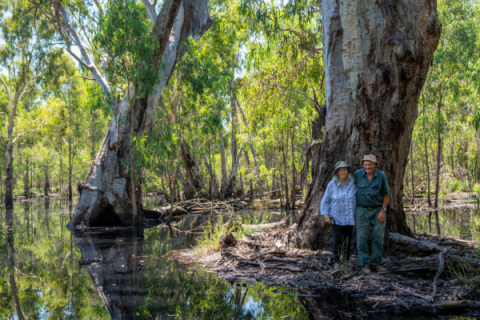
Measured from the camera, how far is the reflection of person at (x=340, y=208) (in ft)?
16.8

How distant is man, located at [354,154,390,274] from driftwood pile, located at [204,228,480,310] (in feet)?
0.63

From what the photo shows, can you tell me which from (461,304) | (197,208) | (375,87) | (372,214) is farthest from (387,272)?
(197,208)

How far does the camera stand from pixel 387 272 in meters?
4.75

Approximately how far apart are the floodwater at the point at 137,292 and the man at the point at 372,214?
790mm

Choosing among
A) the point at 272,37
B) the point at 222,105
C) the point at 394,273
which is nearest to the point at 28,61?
the point at 222,105

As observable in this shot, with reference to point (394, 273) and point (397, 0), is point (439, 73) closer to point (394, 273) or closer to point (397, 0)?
point (397, 0)

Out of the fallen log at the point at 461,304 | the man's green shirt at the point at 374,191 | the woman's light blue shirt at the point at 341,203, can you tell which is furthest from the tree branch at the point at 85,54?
the fallen log at the point at 461,304

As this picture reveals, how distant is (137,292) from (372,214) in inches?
122

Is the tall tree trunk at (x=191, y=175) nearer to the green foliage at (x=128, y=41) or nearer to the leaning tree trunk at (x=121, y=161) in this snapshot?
the leaning tree trunk at (x=121, y=161)

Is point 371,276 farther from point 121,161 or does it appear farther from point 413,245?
point 121,161

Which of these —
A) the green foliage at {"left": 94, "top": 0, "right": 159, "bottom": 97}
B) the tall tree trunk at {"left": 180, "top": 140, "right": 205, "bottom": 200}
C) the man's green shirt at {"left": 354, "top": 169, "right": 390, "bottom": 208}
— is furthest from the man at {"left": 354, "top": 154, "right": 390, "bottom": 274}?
the tall tree trunk at {"left": 180, "top": 140, "right": 205, "bottom": 200}

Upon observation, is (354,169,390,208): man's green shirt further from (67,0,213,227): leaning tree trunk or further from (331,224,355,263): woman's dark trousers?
(67,0,213,227): leaning tree trunk

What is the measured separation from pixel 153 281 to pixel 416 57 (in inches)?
200

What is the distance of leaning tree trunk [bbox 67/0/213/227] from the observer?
12.2 m
